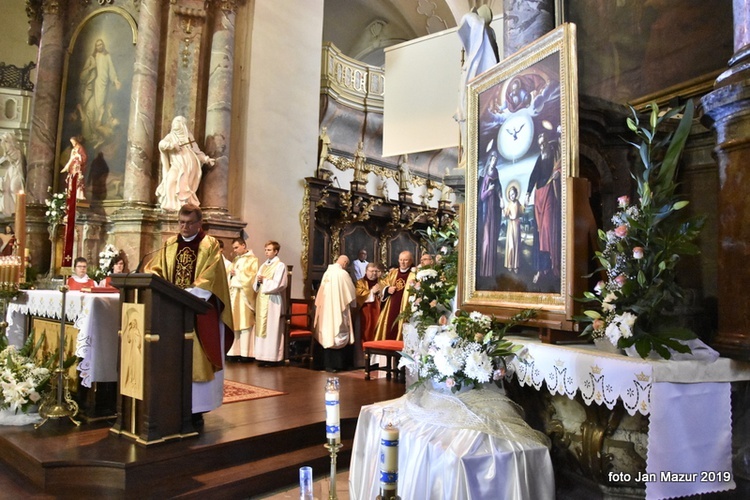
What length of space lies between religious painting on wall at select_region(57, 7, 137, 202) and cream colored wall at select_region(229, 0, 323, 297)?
1851 mm

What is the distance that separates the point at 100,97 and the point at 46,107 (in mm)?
950

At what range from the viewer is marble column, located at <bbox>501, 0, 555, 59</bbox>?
5.15m

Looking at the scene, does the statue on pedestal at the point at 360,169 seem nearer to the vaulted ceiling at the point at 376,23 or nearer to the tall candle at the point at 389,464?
the vaulted ceiling at the point at 376,23

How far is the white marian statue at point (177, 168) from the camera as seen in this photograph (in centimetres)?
952

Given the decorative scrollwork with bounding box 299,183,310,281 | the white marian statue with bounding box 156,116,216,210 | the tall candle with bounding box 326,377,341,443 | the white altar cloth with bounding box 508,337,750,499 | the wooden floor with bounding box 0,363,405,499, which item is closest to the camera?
the tall candle with bounding box 326,377,341,443

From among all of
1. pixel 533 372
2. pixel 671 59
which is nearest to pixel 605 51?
pixel 671 59

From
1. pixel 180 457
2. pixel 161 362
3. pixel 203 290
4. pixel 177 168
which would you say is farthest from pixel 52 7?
pixel 180 457

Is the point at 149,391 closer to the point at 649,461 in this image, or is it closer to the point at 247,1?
the point at 649,461

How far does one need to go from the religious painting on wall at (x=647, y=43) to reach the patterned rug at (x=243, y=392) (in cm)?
429

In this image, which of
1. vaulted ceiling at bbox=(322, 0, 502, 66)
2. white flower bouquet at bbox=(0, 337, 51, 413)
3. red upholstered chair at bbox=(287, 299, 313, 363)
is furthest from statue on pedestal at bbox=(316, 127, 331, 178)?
white flower bouquet at bbox=(0, 337, 51, 413)

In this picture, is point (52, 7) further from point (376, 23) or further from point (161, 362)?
point (376, 23)

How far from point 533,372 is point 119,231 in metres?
7.93

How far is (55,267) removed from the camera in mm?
9375

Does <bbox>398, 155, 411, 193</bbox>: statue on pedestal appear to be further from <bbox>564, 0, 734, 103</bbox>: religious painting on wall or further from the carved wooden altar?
<bbox>564, 0, 734, 103</bbox>: religious painting on wall
